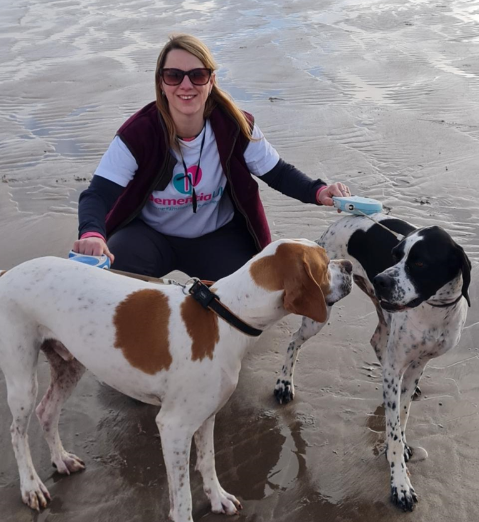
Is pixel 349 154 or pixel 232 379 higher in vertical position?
pixel 232 379

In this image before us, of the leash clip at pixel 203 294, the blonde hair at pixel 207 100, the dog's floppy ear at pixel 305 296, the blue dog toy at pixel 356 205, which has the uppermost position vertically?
the blonde hair at pixel 207 100

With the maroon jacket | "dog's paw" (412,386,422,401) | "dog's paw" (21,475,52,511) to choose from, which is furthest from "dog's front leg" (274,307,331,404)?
"dog's paw" (21,475,52,511)

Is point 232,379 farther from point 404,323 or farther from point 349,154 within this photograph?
point 349,154

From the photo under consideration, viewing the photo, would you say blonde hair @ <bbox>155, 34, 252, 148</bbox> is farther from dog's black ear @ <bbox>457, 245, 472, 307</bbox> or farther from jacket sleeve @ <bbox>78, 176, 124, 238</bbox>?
dog's black ear @ <bbox>457, 245, 472, 307</bbox>

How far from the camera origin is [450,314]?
12.5 ft

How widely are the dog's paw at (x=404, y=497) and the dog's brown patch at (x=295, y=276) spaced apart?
1.22m

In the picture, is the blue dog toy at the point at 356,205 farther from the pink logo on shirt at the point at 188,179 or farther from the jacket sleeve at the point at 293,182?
the pink logo on shirt at the point at 188,179

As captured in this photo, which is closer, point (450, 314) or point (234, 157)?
point (450, 314)

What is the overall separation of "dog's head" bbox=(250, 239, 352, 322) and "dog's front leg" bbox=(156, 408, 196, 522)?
806mm

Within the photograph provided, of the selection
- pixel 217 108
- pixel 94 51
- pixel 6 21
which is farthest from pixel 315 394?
pixel 6 21

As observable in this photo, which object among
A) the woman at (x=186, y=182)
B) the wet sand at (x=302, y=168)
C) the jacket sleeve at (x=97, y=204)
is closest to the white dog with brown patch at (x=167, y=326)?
the wet sand at (x=302, y=168)

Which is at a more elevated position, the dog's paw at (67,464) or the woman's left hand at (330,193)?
the woman's left hand at (330,193)

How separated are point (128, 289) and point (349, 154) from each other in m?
5.48

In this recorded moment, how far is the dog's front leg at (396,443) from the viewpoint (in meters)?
3.67
